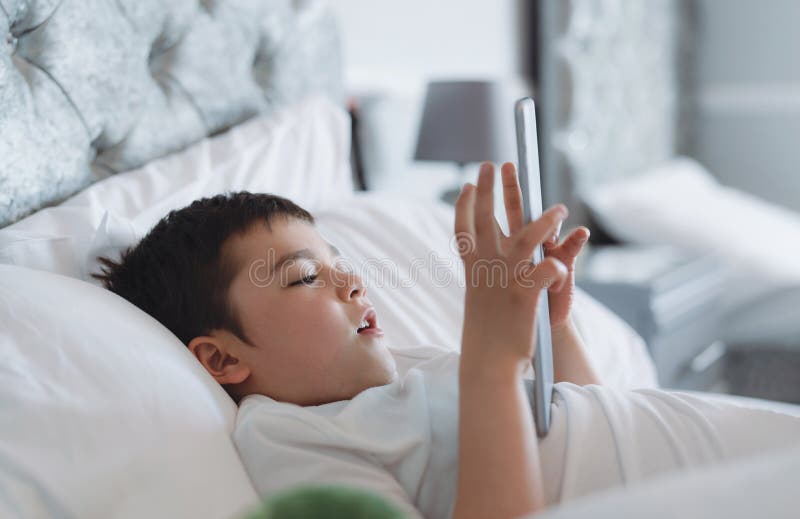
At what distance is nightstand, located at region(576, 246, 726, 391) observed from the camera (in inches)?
80.2

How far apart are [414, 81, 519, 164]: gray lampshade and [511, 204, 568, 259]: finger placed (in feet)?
4.27

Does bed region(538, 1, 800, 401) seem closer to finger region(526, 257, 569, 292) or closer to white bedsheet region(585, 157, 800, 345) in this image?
white bedsheet region(585, 157, 800, 345)

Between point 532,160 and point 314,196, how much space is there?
0.80 meters

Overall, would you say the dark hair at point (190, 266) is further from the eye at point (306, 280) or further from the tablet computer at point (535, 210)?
the tablet computer at point (535, 210)

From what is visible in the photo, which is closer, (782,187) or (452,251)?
(452,251)

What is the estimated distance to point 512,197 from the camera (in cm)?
85

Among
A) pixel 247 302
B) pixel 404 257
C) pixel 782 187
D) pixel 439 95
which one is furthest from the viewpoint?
pixel 782 187

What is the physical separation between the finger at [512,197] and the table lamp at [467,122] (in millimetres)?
1158

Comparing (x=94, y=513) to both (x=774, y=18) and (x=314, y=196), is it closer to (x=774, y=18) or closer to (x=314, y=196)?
(x=314, y=196)

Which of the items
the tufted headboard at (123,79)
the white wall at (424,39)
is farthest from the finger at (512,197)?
the white wall at (424,39)

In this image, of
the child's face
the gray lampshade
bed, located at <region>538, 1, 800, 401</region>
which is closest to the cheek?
the child's face

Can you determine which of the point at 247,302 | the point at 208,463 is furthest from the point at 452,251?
the point at 208,463

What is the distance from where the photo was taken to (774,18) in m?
3.74

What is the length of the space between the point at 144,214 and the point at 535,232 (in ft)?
2.23
